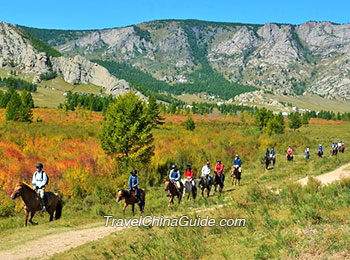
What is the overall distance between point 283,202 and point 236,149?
29097mm

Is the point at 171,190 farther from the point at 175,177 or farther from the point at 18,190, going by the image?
the point at 18,190

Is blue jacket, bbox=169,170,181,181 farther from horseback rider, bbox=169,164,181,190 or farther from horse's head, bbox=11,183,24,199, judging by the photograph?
horse's head, bbox=11,183,24,199

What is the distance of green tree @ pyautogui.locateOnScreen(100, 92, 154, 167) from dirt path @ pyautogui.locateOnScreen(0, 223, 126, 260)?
13.5m

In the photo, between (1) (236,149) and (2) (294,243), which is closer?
(2) (294,243)

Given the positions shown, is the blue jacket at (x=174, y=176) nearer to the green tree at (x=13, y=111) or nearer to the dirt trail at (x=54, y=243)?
the dirt trail at (x=54, y=243)

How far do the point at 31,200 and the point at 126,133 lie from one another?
12.9 m

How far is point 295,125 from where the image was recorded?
98938mm

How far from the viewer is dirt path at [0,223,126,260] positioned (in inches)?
408

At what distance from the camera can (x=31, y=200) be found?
14.3 metres

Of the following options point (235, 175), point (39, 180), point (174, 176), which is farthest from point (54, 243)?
point (235, 175)

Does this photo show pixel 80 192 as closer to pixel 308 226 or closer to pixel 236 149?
pixel 308 226

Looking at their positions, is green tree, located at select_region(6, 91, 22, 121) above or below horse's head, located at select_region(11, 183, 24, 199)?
above

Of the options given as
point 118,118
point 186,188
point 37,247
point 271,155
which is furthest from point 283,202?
point 271,155

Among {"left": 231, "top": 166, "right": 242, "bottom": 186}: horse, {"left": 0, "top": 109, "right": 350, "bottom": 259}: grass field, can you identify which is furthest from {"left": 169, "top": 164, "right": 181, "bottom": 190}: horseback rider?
{"left": 231, "top": 166, "right": 242, "bottom": 186}: horse
